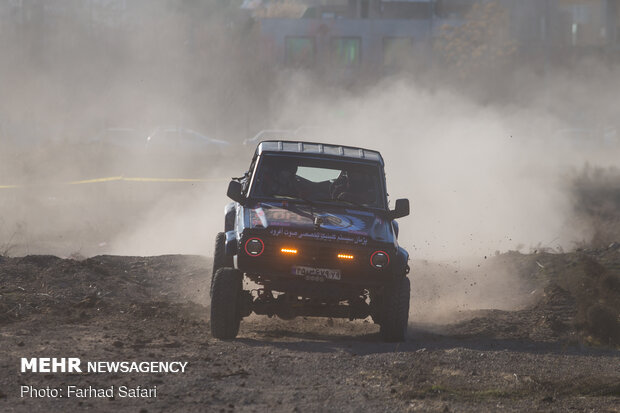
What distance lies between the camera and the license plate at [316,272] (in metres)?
10.2

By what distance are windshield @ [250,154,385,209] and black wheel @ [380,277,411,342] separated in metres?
1.20

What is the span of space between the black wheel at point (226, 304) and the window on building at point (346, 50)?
57622 millimetres

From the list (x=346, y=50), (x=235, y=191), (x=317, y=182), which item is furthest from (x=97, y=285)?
(x=346, y=50)

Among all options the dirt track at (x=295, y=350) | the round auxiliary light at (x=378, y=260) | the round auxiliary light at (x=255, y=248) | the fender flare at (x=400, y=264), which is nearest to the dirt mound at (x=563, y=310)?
the dirt track at (x=295, y=350)

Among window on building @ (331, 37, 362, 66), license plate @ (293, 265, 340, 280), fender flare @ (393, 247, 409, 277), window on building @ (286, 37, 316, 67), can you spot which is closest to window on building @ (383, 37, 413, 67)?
window on building @ (331, 37, 362, 66)

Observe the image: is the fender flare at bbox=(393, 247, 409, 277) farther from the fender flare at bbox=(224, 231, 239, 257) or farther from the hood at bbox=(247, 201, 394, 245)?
the fender flare at bbox=(224, 231, 239, 257)

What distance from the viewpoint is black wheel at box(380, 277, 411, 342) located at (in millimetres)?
10461

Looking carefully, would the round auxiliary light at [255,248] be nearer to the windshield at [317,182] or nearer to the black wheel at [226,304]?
the black wheel at [226,304]

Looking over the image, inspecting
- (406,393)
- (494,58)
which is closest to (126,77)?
(494,58)

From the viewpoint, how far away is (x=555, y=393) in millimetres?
8312

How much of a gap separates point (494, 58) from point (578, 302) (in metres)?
50.5

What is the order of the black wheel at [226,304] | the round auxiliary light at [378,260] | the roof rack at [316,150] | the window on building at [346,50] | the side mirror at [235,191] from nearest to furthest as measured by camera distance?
1. the black wheel at [226,304]
2. the round auxiliary light at [378,260]
3. the side mirror at [235,191]
4. the roof rack at [316,150]
5. the window on building at [346,50]

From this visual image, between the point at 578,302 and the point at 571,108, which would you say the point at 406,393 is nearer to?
the point at 578,302

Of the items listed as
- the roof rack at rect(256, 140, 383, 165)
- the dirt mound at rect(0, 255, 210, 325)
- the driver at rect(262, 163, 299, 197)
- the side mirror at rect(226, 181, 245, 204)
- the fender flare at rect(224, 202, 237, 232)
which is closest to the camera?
the side mirror at rect(226, 181, 245, 204)
